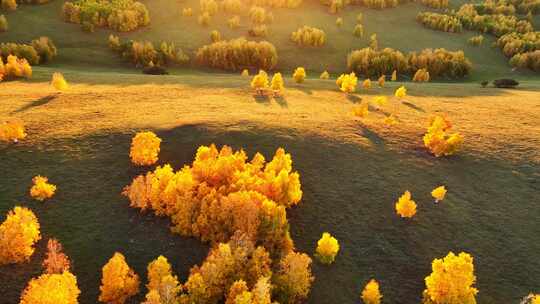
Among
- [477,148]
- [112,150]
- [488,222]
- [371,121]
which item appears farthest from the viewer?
[371,121]

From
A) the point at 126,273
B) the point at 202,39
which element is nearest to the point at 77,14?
the point at 202,39

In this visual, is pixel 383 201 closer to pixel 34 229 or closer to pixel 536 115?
pixel 34 229

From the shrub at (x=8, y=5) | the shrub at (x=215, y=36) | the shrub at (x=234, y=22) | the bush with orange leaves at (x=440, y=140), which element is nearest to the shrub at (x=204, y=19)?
the shrub at (x=234, y=22)

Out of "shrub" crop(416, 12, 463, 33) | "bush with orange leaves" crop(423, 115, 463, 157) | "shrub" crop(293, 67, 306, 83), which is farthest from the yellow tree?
"shrub" crop(416, 12, 463, 33)

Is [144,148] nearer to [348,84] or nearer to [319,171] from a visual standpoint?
[319,171]

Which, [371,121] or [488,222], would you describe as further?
[371,121]

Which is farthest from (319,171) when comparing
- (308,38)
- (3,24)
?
(3,24)

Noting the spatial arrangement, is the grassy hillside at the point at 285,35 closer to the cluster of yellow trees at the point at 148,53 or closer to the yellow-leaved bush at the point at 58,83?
the cluster of yellow trees at the point at 148,53

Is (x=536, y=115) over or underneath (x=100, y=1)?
underneath
